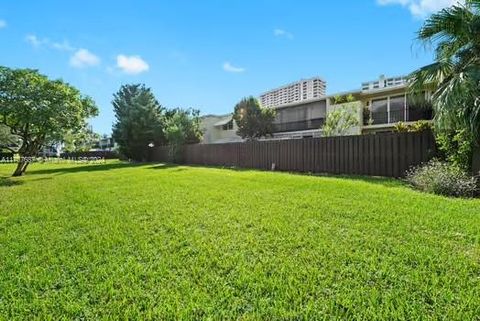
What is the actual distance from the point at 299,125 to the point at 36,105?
20202 millimetres

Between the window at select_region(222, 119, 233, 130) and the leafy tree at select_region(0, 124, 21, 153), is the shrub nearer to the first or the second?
the leafy tree at select_region(0, 124, 21, 153)

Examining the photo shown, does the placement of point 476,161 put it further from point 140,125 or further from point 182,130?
point 140,125

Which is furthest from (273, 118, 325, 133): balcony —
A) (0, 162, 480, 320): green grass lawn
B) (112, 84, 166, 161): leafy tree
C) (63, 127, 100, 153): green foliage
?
(0, 162, 480, 320): green grass lawn

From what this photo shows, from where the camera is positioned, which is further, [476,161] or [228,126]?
[228,126]

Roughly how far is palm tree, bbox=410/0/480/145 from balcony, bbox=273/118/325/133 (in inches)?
695

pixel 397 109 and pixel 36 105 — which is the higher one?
pixel 397 109

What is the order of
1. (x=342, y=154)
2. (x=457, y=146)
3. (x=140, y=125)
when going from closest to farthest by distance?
1. (x=457, y=146)
2. (x=342, y=154)
3. (x=140, y=125)

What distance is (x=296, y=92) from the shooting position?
118 feet

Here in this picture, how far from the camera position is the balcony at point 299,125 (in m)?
26.7

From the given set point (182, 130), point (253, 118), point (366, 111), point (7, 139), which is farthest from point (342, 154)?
point (7, 139)

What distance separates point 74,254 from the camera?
13.2 feet

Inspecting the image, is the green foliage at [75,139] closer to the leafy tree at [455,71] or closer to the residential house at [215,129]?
the residential house at [215,129]

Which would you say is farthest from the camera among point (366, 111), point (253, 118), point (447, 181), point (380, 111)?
point (253, 118)

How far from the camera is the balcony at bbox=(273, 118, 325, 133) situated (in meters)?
26.7
